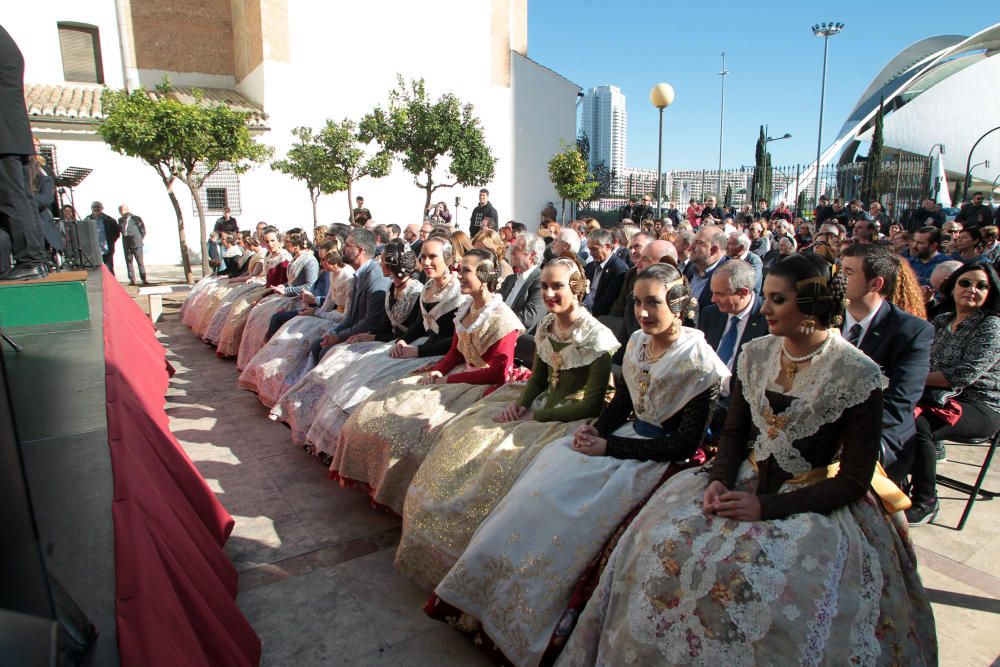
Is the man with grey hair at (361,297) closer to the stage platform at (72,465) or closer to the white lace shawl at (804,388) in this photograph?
the stage platform at (72,465)

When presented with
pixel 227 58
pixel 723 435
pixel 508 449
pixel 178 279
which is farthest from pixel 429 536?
pixel 227 58

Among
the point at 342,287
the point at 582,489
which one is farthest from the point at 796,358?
the point at 342,287

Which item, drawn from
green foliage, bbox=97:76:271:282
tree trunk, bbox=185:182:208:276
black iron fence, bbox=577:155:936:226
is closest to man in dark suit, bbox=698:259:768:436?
green foliage, bbox=97:76:271:282

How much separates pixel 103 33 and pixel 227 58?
4.37 m

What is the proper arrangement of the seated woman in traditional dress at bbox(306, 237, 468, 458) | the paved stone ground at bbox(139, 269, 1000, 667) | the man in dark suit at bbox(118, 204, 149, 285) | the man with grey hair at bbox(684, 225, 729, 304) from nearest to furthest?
the paved stone ground at bbox(139, 269, 1000, 667)
the seated woman in traditional dress at bbox(306, 237, 468, 458)
the man with grey hair at bbox(684, 225, 729, 304)
the man in dark suit at bbox(118, 204, 149, 285)

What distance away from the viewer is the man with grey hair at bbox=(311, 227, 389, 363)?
5.42 metres

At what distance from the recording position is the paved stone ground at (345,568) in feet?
8.71

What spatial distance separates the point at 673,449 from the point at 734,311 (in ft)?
4.19

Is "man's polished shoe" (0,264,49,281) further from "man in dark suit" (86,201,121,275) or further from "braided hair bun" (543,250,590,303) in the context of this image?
"man in dark suit" (86,201,121,275)

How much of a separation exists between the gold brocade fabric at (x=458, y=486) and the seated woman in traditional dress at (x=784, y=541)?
0.73 metres

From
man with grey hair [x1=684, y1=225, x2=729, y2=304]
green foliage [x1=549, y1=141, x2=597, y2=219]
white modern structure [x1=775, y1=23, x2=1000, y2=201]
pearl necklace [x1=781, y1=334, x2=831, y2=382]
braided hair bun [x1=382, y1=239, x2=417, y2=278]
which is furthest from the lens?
white modern structure [x1=775, y1=23, x2=1000, y2=201]

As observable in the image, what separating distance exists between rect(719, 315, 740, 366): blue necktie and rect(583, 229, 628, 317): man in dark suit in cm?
225

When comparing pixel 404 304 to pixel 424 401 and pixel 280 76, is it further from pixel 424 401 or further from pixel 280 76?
pixel 280 76

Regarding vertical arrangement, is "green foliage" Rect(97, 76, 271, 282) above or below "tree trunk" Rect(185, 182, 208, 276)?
above
